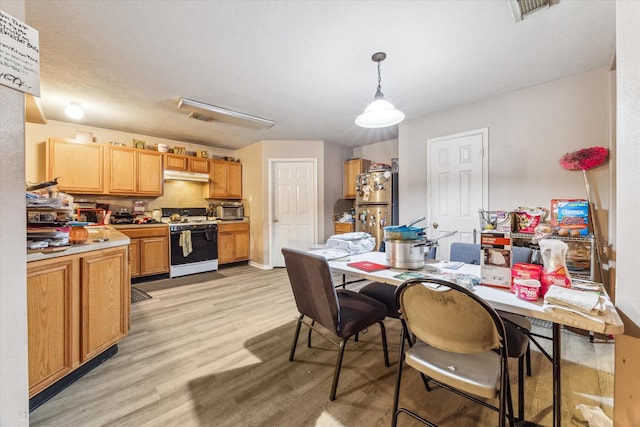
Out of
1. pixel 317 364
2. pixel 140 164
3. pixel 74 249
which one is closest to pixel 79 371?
→ pixel 74 249

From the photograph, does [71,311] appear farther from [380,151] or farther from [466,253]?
[380,151]

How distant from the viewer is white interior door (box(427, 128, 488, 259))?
3.04 meters

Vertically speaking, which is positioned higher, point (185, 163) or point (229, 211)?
point (185, 163)

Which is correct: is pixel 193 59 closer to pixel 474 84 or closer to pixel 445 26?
pixel 445 26

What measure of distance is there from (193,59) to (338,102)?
1.62 metres

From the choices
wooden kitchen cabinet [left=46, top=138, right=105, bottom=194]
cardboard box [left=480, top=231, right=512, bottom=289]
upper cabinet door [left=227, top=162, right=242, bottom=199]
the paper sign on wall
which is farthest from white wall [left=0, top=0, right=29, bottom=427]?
upper cabinet door [left=227, top=162, right=242, bottom=199]

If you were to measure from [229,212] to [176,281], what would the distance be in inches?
63.5

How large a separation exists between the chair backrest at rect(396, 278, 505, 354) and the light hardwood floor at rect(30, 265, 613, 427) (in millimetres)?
634

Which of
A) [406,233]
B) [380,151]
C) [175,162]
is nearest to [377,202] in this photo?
[380,151]

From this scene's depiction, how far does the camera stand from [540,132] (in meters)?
2.65

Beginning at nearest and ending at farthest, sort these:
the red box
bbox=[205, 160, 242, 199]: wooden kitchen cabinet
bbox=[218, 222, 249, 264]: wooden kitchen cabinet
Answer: the red box → bbox=[218, 222, 249, 264]: wooden kitchen cabinet → bbox=[205, 160, 242, 199]: wooden kitchen cabinet

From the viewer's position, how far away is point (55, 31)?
1.82 meters

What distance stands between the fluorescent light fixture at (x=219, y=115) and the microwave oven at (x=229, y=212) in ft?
6.11

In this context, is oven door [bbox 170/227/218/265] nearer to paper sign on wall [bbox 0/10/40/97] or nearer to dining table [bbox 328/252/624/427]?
dining table [bbox 328/252/624/427]
